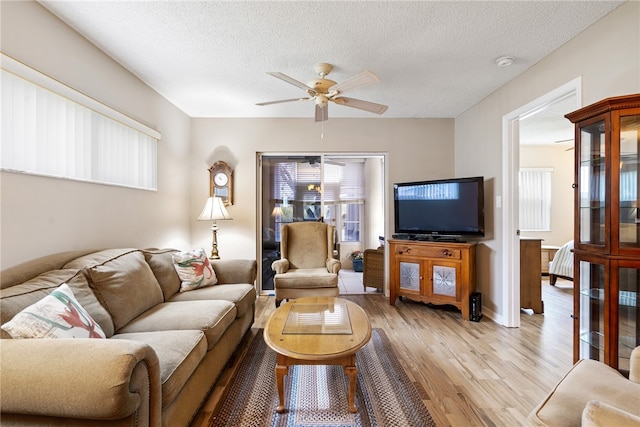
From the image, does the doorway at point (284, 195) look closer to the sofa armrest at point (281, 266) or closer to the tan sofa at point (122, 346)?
the sofa armrest at point (281, 266)

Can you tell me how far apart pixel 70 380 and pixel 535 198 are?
22.9 ft

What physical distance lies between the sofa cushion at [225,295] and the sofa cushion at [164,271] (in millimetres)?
67

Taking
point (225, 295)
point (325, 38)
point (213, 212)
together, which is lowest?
point (225, 295)

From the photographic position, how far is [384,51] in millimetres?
2314

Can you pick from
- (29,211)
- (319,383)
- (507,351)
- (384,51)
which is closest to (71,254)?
(29,211)

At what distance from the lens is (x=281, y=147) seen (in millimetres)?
4008

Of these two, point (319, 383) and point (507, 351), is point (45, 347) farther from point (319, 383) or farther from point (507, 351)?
point (507, 351)

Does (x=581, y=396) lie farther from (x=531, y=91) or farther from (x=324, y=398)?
(x=531, y=91)

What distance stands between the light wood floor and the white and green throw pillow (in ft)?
2.45

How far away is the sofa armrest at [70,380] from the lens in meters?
0.96

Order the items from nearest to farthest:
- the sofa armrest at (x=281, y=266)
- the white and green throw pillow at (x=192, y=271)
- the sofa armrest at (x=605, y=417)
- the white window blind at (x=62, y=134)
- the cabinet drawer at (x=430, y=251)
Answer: the sofa armrest at (x=605, y=417) < the white window blind at (x=62, y=134) < the white and green throw pillow at (x=192, y=271) < the cabinet drawer at (x=430, y=251) < the sofa armrest at (x=281, y=266)

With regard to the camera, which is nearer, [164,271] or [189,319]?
[189,319]

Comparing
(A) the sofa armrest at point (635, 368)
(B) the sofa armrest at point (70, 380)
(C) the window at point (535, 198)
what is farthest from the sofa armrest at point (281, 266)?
(C) the window at point (535, 198)

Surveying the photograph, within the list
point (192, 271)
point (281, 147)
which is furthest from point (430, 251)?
point (192, 271)
